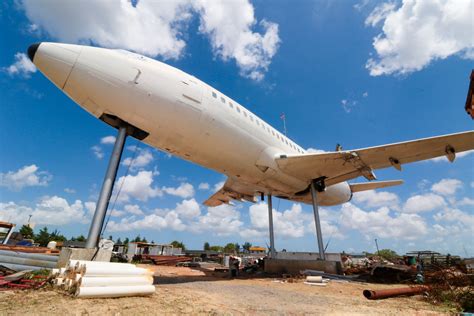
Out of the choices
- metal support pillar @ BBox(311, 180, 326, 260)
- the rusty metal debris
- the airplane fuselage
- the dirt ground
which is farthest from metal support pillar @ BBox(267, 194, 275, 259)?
the dirt ground

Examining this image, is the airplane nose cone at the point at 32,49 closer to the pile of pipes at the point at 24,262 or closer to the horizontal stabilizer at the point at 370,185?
the pile of pipes at the point at 24,262

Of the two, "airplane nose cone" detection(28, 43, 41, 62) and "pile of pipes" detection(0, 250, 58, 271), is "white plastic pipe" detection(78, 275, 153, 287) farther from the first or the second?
"airplane nose cone" detection(28, 43, 41, 62)

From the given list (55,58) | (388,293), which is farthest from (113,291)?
(388,293)

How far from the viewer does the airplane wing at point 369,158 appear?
1158 centimetres

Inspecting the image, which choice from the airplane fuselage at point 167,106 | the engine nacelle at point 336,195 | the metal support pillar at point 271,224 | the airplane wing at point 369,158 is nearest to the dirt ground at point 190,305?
the airplane fuselage at point 167,106

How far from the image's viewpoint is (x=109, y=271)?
17.7ft

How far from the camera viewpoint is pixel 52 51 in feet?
23.5

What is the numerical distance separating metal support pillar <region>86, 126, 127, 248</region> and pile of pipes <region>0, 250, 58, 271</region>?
1.85 metres

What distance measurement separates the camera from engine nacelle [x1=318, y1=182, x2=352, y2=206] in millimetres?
19153

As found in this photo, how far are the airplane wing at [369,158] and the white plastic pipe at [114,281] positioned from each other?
9496 millimetres

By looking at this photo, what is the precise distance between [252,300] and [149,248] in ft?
110

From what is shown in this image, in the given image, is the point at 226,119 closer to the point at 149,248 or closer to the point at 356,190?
the point at 356,190

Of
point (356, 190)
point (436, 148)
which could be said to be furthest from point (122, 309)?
point (356, 190)

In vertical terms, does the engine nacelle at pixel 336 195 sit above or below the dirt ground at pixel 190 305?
above
